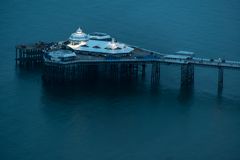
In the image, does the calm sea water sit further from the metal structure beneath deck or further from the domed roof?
the domed roof

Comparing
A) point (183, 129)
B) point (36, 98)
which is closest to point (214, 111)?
point (183, 129)

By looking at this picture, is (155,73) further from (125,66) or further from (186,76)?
(125,66)

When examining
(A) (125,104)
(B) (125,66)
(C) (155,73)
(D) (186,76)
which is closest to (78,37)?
(B) (125,66)

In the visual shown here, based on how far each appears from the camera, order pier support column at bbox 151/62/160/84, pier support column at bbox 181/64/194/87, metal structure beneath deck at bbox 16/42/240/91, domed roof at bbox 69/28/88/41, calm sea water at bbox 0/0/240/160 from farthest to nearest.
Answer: domed roof at bbox 69/28/88/41, pier support column at bbox 151/62/160/84, metal structure beneath deck at bbox 16/42/240/91, pier support column at bbox 181/64/194/87, calm sea water at bbox 0/0/240/160

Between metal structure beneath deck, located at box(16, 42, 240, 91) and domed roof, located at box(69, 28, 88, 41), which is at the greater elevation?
domed roof, located at box(69, 28, 88, 41)

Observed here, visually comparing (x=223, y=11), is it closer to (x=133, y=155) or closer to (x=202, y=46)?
(x=202, y=46)

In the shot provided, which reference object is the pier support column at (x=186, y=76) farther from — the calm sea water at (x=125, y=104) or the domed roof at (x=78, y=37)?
the domed roof at (x=78, y=37)

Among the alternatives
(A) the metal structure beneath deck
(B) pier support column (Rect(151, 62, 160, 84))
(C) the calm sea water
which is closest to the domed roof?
(A) the metal structure beneath deck
